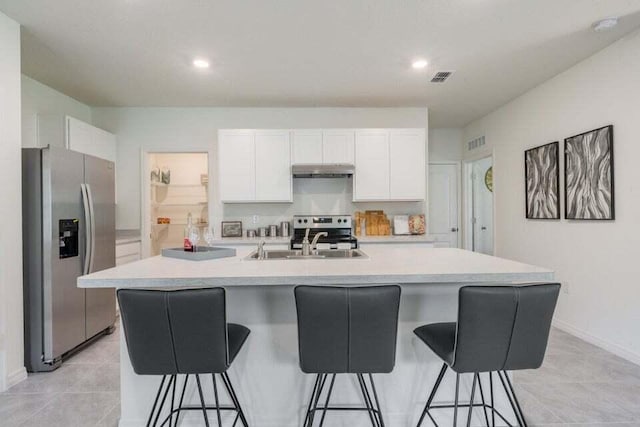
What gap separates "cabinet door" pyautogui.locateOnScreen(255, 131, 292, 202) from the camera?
14.2 ft

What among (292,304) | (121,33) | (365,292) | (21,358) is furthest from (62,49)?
(365,292)

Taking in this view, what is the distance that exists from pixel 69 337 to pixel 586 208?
460 cm

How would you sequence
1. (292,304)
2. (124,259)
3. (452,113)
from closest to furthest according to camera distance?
1. (292,304)
2. (124,259)
3. (452,113)

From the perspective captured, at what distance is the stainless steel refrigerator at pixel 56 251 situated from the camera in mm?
2723

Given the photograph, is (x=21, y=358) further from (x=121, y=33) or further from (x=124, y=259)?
(x=121, y=33)

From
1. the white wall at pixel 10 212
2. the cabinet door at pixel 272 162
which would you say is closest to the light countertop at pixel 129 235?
the cabinet door at pixel 272 162

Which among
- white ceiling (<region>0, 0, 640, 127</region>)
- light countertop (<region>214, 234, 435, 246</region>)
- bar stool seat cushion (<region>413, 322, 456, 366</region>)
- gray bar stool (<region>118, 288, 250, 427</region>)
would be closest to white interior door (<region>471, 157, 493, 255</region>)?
white ceiling (<region>0, 0, 640, 127</region>)

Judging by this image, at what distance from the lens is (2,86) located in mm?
2473

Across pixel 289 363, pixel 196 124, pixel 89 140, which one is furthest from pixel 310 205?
pixel 289 363

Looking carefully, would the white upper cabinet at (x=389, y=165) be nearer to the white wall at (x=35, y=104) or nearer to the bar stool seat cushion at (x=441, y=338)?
the bar stool seat cushion at (x=441, y=338)

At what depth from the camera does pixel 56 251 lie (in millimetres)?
2787

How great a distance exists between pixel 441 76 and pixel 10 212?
152 inches

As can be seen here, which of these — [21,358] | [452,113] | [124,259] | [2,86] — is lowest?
[21,358]

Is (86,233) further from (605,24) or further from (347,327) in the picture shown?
(605,24)
